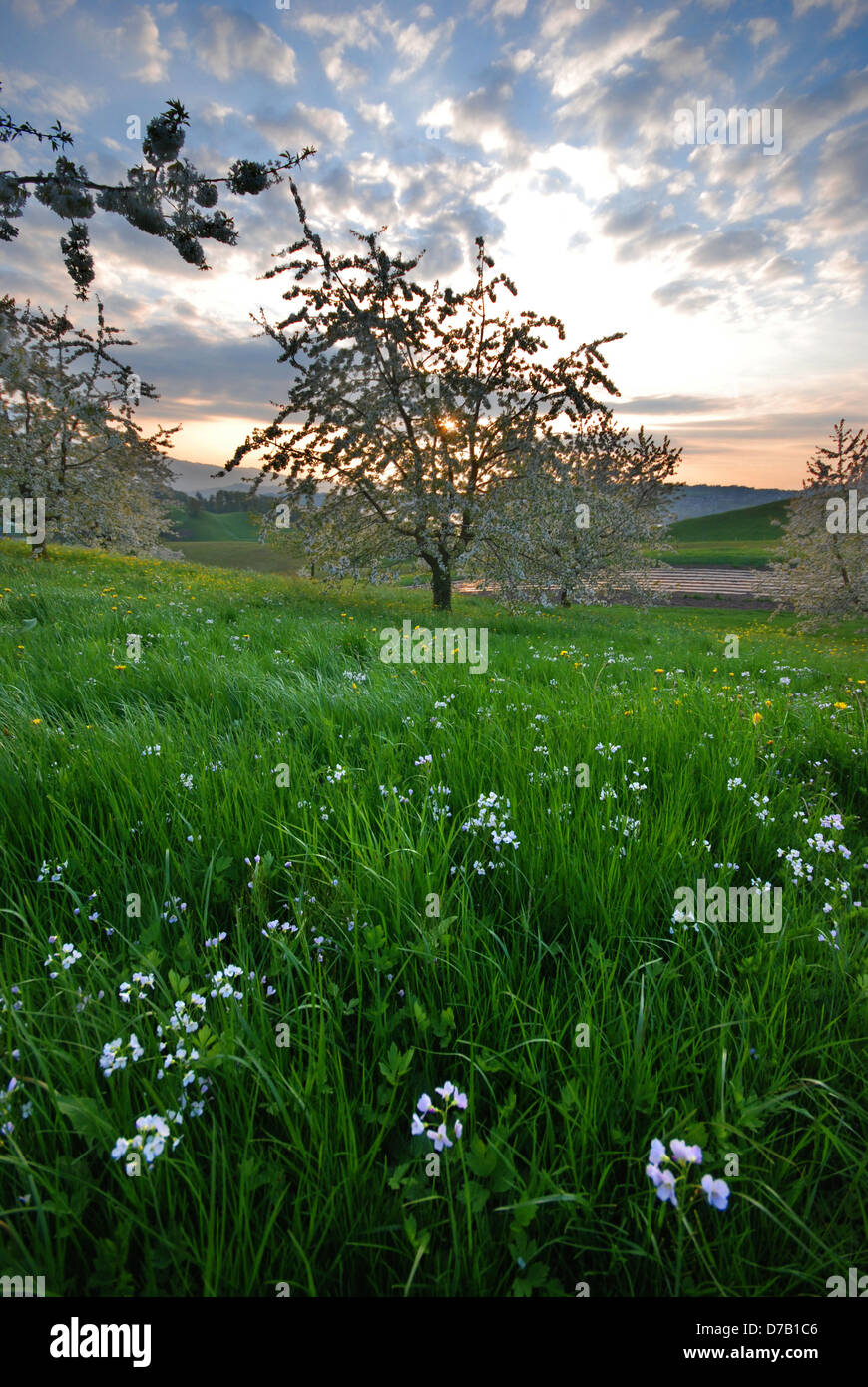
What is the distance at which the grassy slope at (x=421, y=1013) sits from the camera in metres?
1.21

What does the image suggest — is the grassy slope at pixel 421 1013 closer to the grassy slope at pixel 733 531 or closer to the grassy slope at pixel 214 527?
the grassy slope at pixel 733 531

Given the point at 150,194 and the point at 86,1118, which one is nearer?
the point at 86,1118

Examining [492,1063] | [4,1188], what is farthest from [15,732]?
[492,1063]

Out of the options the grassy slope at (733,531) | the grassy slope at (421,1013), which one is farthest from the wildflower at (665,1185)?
the grassy slope at (733,531)

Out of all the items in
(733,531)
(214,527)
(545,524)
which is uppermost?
(214,527)

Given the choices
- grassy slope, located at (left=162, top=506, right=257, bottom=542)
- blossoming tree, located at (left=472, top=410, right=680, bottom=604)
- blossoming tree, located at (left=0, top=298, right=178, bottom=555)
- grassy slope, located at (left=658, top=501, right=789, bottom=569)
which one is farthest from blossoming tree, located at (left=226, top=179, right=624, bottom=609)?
grassy slope, located at (left=162, top=506, right=257, bottom=542)

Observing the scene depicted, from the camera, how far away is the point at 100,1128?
4.34 ft

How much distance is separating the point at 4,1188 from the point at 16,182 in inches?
338

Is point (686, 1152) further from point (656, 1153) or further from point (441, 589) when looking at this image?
point (441, 589)

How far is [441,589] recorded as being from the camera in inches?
660

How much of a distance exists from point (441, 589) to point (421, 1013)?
1574cm

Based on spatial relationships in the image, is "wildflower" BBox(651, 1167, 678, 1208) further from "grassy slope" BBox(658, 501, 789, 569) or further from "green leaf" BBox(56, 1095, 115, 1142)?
"grassy slope" BBox(658, 501, 789, 569)

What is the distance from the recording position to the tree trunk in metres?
16.3

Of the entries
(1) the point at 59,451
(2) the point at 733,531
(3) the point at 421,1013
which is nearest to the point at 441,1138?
(3) the point at 421,1013
